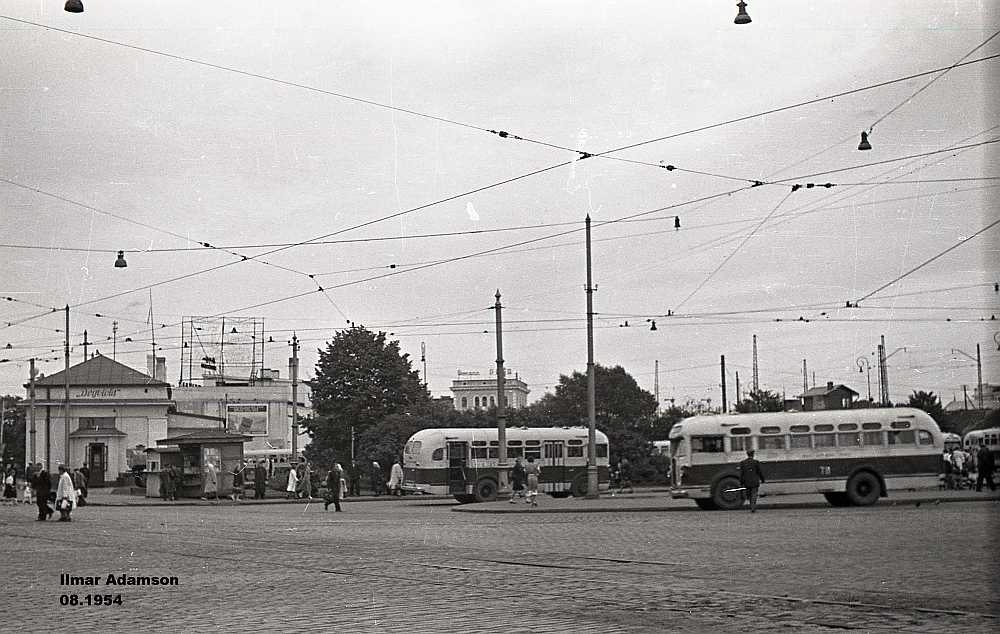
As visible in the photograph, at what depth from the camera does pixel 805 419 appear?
32.5m

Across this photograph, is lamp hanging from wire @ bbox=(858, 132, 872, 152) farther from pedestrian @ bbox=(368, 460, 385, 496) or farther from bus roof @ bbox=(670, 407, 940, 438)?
pedestrian @ bbox=(368, 460, 385, 496)

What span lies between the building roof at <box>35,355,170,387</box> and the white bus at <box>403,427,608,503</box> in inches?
1486

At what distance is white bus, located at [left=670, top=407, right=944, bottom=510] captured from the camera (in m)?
32.2

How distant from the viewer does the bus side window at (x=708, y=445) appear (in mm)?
32562

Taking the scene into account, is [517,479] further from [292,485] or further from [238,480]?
[292,485]

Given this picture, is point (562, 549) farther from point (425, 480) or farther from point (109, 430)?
point (109, 430)

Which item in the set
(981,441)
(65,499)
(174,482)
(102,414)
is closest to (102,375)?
(102,414)

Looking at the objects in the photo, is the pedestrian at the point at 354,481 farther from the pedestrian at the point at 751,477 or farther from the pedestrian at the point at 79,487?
the pedestrian at the point at 751,477

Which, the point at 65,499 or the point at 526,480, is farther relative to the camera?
the point at 526,480

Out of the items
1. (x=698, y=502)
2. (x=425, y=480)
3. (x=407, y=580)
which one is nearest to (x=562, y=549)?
(x=407, y=580)

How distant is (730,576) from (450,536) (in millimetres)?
9602

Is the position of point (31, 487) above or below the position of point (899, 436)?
below

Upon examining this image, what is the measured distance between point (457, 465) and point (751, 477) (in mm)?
15159

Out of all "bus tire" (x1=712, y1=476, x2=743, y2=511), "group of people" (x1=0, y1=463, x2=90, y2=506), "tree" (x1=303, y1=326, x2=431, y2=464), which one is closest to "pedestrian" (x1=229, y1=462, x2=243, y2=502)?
"group of people" (x1=0, y1=463, x2=90, y2=506)
